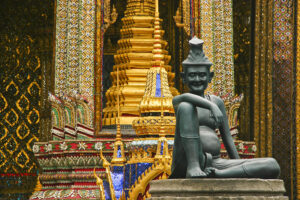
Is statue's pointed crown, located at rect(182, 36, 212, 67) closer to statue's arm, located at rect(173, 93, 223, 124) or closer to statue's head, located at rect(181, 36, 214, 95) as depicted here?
statue's head, located at rect(181, 36, 214, 95)

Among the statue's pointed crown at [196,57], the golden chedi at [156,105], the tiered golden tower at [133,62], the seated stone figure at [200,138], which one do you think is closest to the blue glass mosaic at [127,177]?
the golden chedi at [156,105]

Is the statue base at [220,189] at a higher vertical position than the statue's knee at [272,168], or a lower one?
lower

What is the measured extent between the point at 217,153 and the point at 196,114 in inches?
14.3

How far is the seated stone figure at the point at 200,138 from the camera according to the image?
731 centimetres

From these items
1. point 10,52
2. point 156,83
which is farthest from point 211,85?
point 10,52

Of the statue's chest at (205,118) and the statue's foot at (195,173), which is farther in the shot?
the statue's chest at (205,118)

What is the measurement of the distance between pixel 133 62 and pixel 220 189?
6.42 meters

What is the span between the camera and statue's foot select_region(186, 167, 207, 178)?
7129mm

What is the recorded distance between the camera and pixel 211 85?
41.7 ft

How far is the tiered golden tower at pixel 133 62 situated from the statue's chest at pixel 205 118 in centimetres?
497

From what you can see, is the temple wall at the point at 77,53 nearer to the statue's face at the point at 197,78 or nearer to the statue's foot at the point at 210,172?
the statue's face at the point at 197,78

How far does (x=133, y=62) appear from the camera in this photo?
13.2 meters

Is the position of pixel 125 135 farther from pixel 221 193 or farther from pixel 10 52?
pixel 221 193

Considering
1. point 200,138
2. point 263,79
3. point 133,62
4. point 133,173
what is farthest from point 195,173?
point 263,79
